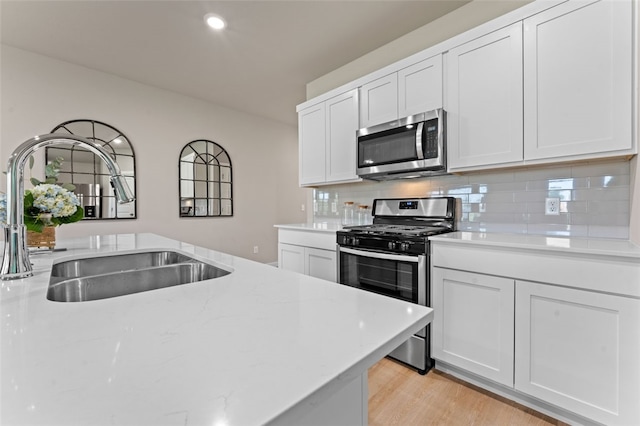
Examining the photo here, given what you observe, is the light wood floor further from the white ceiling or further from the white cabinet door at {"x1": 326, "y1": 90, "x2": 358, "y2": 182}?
the white ceiling

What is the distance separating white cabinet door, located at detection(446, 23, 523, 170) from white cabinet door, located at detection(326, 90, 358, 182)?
900 millimetres

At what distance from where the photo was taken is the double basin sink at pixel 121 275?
1055 mm

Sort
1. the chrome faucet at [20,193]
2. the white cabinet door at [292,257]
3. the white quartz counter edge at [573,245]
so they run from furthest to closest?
the white cabinet door at [292,257], the white quartz counter edge at [573,245], the chrome faucet at [20,193]

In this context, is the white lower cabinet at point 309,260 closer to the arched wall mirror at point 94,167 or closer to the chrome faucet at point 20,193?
the chrome faucet at point 20,193

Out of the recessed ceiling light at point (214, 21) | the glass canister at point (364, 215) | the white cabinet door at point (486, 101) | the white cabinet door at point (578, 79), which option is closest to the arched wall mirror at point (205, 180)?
the recessed ceiling light at point (214, 21)

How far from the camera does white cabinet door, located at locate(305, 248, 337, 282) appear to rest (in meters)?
2.57

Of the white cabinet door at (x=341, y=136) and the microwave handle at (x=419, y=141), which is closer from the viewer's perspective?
the microwave handle at (x=419, y=141)

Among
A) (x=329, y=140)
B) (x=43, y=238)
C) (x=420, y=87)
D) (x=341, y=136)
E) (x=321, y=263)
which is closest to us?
(x=43, y=238)

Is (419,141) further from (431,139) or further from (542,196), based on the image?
(542,196)

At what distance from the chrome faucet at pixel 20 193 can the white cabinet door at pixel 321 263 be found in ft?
5.98

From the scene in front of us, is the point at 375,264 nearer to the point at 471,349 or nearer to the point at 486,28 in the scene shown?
the point at 471,349

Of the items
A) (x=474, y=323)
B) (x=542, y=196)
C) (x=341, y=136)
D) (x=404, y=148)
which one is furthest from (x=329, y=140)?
(x=474, y=323)

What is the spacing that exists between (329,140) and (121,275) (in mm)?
2277

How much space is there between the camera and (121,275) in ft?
3.70
